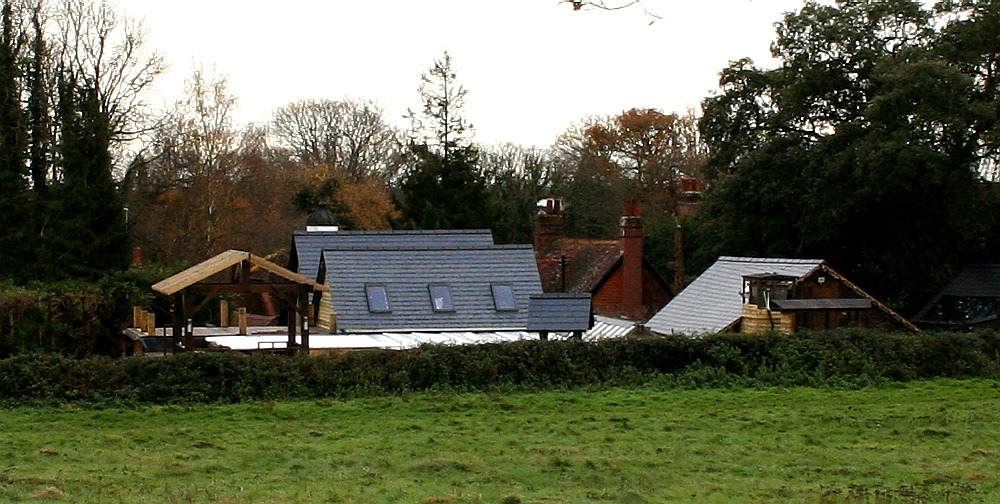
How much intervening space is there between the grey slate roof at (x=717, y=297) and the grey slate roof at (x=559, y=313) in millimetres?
7133

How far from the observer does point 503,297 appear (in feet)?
108

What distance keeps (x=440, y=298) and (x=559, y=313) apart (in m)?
9.69

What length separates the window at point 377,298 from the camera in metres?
32.2

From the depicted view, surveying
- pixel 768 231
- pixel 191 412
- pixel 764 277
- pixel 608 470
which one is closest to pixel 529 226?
pixel 768 231

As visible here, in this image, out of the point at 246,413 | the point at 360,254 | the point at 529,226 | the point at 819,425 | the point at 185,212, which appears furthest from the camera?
the point at 529,226

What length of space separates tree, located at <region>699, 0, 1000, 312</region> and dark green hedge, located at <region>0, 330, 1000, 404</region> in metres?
12.4

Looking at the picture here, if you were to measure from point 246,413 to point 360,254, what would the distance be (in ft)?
46.7


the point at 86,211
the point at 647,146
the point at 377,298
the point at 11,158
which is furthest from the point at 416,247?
the point at 647,146

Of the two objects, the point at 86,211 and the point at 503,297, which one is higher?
the point at 86,211

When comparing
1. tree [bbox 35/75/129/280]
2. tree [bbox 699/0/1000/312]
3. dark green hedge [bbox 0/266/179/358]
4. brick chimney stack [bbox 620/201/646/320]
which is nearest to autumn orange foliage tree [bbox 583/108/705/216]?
tree [bbox 699/0/1000/312]

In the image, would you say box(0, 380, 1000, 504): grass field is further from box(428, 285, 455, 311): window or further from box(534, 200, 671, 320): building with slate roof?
box(534, 200, 671, 320): building with slate roof

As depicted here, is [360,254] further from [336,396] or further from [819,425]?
[819,425]

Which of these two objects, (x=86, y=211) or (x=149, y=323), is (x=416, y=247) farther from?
(x=86, y=211)

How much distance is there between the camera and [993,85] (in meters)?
39.8
